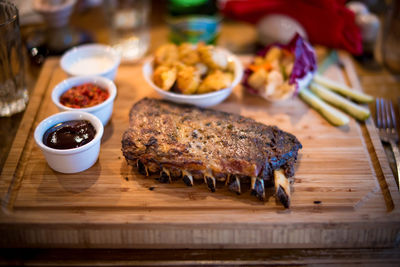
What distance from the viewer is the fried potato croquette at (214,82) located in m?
3.81

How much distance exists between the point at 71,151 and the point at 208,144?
3.42 feet

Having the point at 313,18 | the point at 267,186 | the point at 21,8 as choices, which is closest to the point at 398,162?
the point at 267,186

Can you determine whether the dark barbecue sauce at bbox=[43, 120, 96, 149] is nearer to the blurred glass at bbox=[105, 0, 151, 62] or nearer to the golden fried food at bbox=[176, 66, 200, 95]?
the golden fried food at bbox=[176, 66, 200, 95]

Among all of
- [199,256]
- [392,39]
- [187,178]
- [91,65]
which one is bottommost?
[199,256]

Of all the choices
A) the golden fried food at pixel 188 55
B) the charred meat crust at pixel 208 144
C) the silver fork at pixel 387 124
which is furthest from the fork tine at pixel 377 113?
the golden fried food at pixel 188 55

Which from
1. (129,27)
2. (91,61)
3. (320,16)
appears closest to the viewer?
(91,61)

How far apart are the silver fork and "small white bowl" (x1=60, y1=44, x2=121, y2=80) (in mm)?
2627

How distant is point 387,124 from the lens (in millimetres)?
3916

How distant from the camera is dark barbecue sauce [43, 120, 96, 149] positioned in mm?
3178

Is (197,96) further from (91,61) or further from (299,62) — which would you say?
(91,61)

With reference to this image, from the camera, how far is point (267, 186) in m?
3.23

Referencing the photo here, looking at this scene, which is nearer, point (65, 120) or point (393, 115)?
point (65, 120)

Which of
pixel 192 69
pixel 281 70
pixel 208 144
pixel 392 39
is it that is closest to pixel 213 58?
pixel 192 69

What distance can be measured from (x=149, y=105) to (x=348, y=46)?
7.95ft
